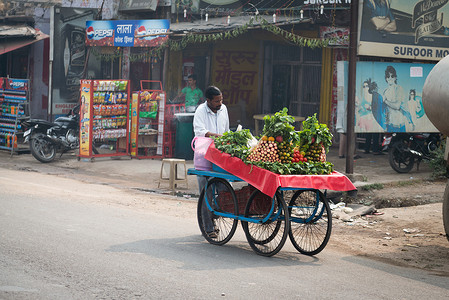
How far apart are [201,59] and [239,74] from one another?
1.31 metres

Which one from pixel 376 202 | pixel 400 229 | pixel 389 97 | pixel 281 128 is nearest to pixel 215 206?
pixel 281 128

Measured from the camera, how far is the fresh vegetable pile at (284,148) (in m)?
7.36

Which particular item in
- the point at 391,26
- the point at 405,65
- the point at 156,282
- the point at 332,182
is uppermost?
the point at 391,26

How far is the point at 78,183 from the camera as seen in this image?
45.4 feet

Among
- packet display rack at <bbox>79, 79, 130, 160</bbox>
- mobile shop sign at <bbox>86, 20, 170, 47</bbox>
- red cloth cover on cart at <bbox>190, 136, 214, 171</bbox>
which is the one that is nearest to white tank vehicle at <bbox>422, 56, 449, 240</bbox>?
red cloth cover on cart at <bbox>190, 136, 214, 171</bbox>

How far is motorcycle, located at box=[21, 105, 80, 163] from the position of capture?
672 inches

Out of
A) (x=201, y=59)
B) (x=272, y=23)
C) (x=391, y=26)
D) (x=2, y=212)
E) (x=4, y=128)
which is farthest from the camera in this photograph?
(x=201, y=59)

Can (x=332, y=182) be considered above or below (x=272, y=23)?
below

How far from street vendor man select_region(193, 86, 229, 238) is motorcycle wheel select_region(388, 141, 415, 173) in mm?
6939

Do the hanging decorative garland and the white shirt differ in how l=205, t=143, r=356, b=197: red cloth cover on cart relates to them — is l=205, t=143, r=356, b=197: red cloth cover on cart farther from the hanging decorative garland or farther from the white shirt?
the hanging decorative garland

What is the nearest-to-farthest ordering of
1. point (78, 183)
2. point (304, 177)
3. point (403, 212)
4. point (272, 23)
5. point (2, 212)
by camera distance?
point (304, 177)
point (2, 212)
point (403, 212)
point (78, 183)
point (272, 23)

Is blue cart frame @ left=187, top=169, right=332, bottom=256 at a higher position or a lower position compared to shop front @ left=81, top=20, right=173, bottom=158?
lower

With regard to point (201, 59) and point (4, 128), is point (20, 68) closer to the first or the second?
point (4, 128)

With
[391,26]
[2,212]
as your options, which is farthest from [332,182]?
[391,26]
